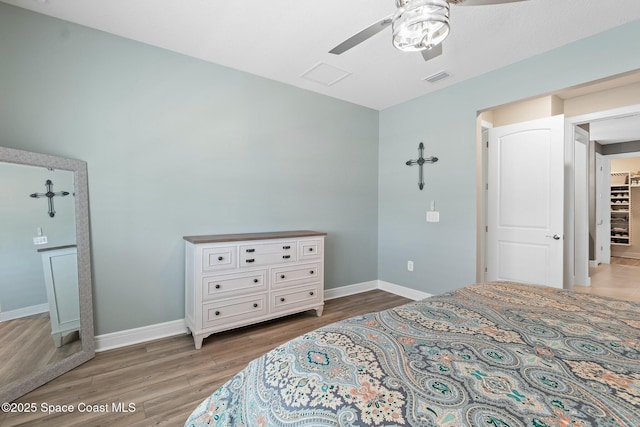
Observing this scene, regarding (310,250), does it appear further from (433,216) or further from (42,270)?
(42,270)

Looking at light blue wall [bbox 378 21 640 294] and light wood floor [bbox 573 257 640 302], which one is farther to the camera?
light wood floor [bbox 573 257 640 302]

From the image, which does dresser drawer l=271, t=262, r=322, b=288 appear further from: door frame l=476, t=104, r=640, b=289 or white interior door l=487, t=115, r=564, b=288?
white interior door l=487, t=115, r=564, b=288

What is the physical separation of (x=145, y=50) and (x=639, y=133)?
23.1 feet

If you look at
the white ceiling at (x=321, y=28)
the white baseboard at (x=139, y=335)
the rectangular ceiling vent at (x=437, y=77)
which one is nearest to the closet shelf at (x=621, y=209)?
the white ceiling at (x=321, y=28)

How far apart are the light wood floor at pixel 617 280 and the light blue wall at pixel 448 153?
1821mm

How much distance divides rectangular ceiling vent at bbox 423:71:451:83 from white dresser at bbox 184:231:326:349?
84.8 inches

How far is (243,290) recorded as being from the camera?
2699 millimetres

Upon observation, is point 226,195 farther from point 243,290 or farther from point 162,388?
point 162,388

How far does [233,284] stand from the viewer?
104 inches

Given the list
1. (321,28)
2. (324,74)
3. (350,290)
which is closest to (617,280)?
(350,290)

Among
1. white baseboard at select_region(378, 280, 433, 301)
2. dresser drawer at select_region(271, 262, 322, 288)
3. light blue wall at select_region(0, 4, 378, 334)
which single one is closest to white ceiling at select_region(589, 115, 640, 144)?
white baseboard at select_region(378, 280, 433, 301)

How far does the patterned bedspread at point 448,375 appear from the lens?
0.69 meters

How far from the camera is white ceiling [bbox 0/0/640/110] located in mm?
2082

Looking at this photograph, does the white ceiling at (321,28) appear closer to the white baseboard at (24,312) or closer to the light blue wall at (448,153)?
the light blue wall at (448,153)
